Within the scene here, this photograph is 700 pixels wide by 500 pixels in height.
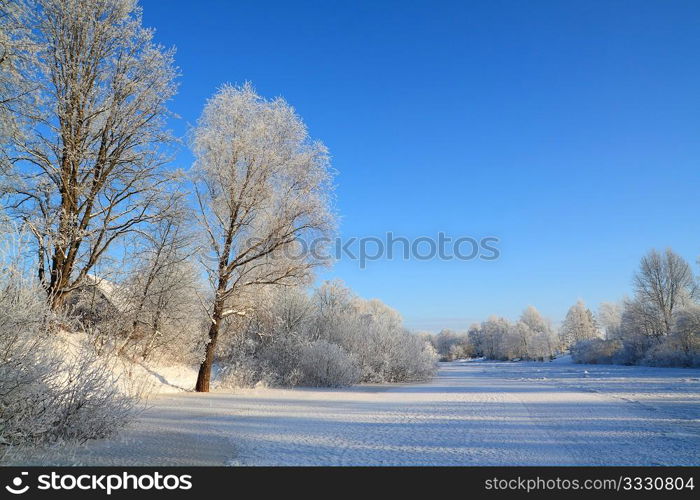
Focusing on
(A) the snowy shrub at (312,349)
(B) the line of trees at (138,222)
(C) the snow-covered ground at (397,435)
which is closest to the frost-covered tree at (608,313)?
(A) the snowy shrub at (312,349)

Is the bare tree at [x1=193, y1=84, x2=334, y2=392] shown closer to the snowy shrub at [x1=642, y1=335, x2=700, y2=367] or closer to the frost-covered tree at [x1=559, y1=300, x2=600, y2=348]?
the snowy shrub at [x1=642, y1=335, x2=700, y2=367]

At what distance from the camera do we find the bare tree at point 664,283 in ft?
187

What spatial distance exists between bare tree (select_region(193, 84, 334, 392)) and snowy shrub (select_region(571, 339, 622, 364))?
60.1 metres

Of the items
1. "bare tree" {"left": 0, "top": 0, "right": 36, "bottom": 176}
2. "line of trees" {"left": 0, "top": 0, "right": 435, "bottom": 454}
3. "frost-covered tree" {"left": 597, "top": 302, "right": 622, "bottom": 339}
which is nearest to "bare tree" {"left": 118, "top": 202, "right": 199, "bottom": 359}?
"line of trees" {"left": 0, "top": 0, "right": 435, "bottom": 454}

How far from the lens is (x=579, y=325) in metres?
109

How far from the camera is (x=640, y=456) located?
6762 mm

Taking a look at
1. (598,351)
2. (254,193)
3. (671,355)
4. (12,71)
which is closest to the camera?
(12,71)

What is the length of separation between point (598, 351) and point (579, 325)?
165 feet

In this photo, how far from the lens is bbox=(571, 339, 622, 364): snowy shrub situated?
6162 centimetres

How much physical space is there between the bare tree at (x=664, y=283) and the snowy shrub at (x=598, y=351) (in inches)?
281

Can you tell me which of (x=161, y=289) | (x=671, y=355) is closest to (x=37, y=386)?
(x=161, y=289)

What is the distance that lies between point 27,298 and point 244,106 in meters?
11.1

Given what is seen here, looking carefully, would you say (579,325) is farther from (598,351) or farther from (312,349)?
(312,349)
